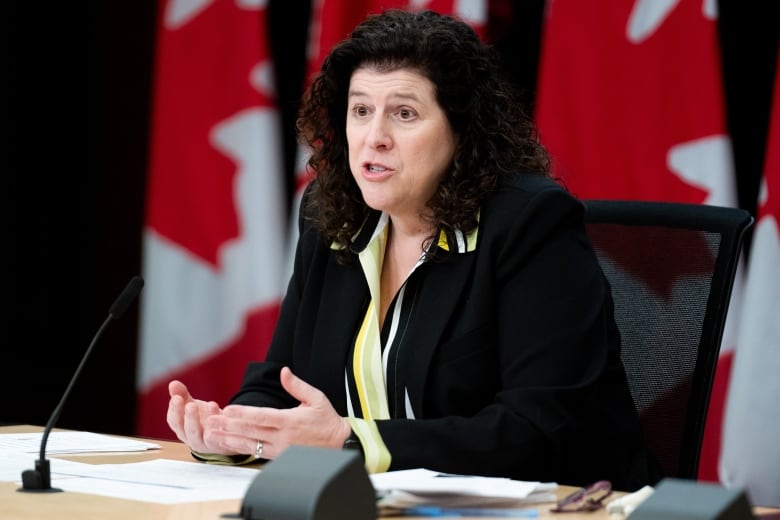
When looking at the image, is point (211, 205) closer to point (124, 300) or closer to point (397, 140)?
point (397, 140)

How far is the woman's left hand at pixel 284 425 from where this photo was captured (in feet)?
5.66

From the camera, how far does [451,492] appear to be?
1.40m

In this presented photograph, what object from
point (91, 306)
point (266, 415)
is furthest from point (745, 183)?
point (91, 306)

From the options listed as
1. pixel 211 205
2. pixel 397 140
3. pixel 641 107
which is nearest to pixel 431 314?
pixel 397 140

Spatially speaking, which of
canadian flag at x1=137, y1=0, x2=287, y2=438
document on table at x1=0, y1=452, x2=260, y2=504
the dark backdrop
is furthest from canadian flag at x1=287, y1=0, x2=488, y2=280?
document on table at x1=0, y1=452, x2=260, y2=504

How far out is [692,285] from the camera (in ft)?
6.81

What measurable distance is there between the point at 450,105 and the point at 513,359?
0.51 m

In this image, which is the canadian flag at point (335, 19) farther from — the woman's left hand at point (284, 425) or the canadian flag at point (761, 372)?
the woman's left hand at point (284, 425)

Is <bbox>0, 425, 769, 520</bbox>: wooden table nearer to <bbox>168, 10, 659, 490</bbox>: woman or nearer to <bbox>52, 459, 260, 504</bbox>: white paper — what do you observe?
<bbox>52, 459, 260, 504</bbox>: white paper

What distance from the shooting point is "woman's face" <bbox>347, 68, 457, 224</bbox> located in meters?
2.15

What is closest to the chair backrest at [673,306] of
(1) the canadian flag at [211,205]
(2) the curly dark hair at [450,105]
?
(2) the curly dark hair at [450,105]

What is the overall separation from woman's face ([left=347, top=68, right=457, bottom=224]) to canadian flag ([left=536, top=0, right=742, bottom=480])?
84 centimetres

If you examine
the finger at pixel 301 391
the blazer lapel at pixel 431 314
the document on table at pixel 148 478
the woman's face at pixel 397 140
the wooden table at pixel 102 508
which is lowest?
the document on table at pixel 148 478

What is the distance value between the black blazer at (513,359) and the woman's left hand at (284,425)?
8cm
